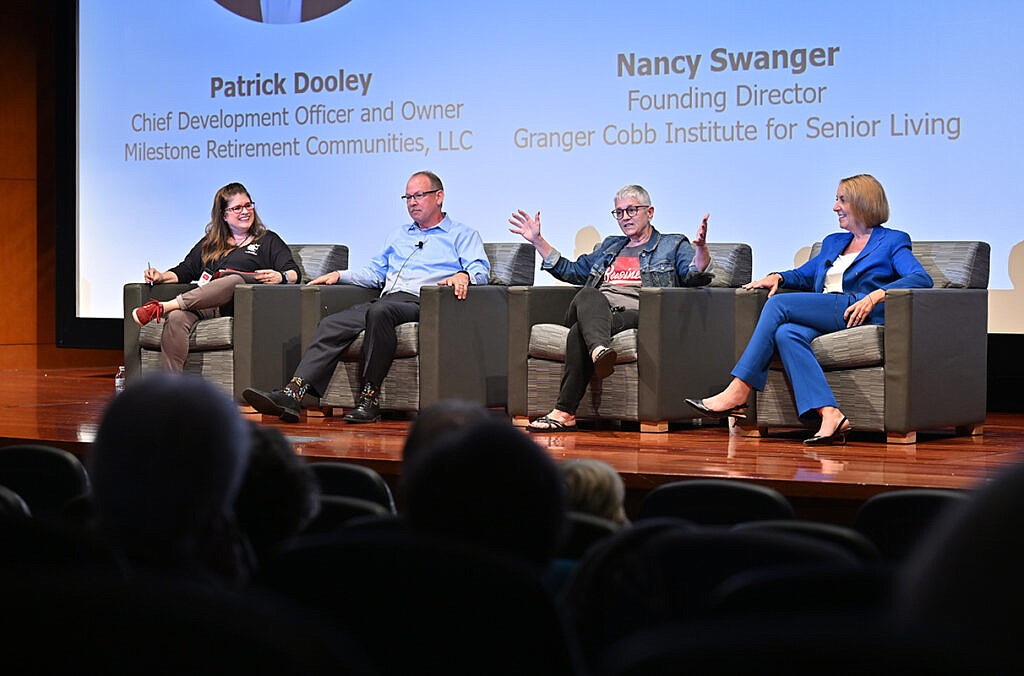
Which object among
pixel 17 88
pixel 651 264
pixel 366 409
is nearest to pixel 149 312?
pixel 366 409

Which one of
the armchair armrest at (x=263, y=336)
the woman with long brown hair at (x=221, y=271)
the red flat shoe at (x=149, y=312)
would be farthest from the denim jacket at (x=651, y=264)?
the red flat shoe at (x=149, y=312)

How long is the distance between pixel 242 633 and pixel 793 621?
304 millimetres

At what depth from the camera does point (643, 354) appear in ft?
16.0

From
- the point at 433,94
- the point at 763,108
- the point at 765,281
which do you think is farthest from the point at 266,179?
the point at 765,281

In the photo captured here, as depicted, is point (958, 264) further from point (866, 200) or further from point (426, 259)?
point (426, 259)

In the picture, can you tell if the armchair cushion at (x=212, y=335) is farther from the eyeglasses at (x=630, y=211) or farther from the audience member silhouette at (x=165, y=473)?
the audience member silhouette at (x=165, y=473)

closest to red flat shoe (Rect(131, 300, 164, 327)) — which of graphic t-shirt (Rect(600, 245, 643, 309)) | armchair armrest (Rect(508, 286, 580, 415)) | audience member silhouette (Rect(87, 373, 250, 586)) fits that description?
armchair armrest (Rect(508, 286, 580, 415))

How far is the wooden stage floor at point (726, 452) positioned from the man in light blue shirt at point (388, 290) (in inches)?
5.4

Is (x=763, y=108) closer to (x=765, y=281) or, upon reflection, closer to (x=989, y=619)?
(x=765, y=281)

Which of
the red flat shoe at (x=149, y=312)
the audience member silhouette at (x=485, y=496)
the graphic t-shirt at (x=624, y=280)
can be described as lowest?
the audience member silhouette at (x=485, y=496)

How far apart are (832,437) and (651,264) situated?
1.11 meters

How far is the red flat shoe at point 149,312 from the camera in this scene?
18.7 feet

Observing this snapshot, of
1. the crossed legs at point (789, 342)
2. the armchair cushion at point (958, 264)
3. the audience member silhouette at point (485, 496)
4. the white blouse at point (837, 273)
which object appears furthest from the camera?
the armchair cushion at point (958, 264)

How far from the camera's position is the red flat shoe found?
5695 mm
